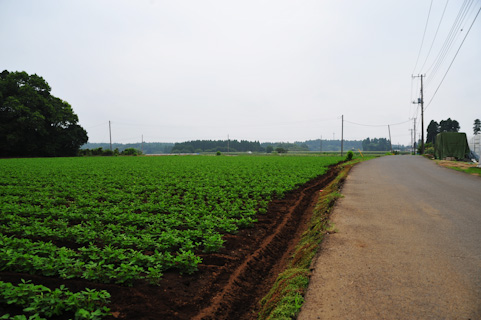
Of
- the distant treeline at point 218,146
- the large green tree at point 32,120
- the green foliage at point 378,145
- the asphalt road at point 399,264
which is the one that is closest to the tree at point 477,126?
the green foliage at point 378,145

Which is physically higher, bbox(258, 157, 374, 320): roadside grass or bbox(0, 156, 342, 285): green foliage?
bbox(0, 156, 342, 285): green foliage

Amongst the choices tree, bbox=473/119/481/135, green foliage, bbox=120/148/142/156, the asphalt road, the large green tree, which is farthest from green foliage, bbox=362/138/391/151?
the asphalt road

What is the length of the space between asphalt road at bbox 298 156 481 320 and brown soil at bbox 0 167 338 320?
1.10 m

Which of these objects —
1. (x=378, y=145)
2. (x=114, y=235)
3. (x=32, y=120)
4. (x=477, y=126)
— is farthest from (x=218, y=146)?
(x=114, y=235)

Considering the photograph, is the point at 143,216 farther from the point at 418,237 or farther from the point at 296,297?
the point at 418,237

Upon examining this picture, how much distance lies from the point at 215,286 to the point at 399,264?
3.16 m

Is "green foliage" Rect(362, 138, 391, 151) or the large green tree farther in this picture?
"green foliage" Rect(362, 138, 391, 151)

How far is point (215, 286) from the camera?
4.38 m

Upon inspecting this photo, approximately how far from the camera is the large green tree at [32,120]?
43750 millimetres

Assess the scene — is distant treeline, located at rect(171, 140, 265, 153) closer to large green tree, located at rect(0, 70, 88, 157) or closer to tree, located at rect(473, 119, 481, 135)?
large green tree, located at rect(0, 70, 88, 157)

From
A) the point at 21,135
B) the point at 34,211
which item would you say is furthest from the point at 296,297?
the point at 21,135

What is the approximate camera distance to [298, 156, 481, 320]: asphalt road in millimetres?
3348

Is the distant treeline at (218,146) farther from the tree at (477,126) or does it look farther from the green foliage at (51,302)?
the green foliage at (51,302)

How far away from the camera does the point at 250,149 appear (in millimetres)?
145750
